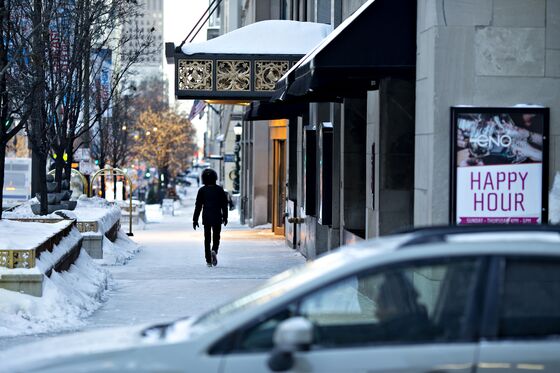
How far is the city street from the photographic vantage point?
14.2 m

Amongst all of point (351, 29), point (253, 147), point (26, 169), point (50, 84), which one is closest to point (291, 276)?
point (351, 29)

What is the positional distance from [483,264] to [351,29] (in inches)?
302

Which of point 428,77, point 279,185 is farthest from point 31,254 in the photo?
point 279,185

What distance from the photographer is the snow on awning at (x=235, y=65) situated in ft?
74.4

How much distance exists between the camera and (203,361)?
5.58 metres

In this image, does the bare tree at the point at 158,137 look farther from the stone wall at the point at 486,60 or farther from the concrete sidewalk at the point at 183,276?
the stone wall at the point at 486,60

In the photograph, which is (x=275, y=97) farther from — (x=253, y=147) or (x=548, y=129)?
(x=253, y=147)

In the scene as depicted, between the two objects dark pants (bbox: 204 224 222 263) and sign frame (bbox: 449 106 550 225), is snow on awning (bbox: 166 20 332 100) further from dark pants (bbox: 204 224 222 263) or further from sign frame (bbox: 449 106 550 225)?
sign frame (bbox: 449 106 550 225)

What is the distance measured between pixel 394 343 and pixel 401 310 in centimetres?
21

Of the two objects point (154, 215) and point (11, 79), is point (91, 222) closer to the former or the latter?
point (11, 79)

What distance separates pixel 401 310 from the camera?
5.89 m

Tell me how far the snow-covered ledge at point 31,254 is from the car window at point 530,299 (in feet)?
27.4

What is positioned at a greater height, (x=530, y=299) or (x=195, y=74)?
(x=195, y=74)

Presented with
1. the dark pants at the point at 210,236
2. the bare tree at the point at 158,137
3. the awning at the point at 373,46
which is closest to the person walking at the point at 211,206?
the dark pants at the point at 210,236
